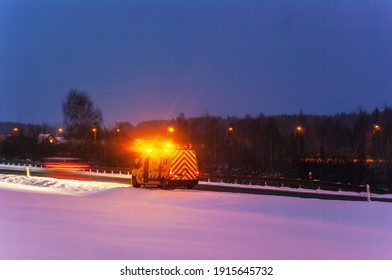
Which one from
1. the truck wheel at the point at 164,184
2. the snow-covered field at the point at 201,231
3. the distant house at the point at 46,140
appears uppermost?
the distant house at the point at 46,140

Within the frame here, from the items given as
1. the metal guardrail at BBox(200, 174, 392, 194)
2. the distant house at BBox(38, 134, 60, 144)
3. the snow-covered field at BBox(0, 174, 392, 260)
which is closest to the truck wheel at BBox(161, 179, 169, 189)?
the snow-covered field at BBox(0, 174, 392, 260)

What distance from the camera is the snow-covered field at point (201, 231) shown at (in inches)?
386

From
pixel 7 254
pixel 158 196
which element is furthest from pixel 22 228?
pixel 158 196

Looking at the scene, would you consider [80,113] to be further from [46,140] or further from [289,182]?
[289,182]

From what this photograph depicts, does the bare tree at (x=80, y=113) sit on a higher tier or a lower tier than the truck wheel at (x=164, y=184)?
higher

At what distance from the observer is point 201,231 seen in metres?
12.6

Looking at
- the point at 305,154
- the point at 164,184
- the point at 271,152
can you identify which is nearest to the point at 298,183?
the point at 164,184

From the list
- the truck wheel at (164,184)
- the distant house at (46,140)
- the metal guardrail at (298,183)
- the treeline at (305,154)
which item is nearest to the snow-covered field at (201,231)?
the truck wheel at (164,184)

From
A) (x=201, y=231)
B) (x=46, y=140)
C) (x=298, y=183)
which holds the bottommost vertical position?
(x=201, y=231)

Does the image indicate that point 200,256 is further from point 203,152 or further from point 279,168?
point 203,152

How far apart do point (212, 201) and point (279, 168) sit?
36.3 metres

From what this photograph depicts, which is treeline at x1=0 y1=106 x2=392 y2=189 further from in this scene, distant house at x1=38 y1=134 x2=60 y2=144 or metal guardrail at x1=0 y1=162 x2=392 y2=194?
metal guardrail at x1=0 y1=162 x2=392 y2=194

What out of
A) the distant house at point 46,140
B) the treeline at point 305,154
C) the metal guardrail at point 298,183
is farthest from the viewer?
the distant house at point 46,140

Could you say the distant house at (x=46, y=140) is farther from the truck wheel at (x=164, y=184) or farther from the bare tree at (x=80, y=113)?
the truck wheel at (x=164, y=184)
